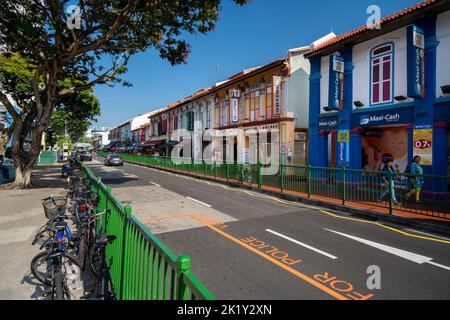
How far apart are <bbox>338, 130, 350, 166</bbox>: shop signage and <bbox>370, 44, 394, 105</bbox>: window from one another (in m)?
2.14

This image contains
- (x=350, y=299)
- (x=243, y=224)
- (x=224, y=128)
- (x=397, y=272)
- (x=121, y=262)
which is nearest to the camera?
(x=121, y=262)

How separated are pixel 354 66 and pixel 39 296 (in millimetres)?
16629

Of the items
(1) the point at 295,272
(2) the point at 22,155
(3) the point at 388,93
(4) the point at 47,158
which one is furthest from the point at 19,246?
(4) the point at 47,158

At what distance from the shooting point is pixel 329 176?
1127cm

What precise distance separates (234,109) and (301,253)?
72.1 ft

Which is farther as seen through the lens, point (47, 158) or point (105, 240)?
point (47, 158)

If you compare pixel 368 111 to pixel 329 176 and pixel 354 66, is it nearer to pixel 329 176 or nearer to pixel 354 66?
pixel 354 66

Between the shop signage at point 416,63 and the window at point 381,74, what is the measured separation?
152cm

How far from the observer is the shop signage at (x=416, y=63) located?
1166cm

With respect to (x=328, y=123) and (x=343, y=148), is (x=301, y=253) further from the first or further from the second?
(x=328, y=123)

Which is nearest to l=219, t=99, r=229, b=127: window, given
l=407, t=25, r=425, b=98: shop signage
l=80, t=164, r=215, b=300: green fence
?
l=407, t=25, r=425, b=98: shop signage

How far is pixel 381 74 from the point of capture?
45.7 ft

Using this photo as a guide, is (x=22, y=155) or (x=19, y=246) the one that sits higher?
(x=22, y=155)

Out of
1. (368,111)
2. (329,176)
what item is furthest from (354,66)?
(329,176)
